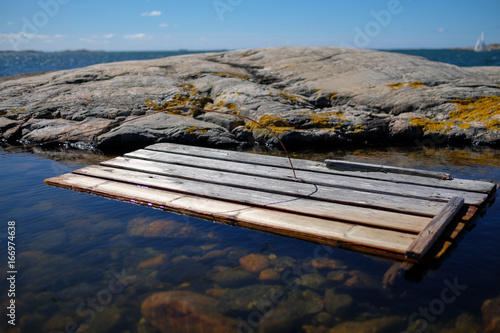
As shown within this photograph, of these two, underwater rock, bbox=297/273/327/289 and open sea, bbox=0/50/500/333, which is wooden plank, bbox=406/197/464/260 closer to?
open sea, bbox=0/50/500/333

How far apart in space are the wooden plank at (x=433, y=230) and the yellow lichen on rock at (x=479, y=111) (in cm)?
637

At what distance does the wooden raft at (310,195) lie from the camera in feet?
13.4

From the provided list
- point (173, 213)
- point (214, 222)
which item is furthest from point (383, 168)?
point (173, 213)

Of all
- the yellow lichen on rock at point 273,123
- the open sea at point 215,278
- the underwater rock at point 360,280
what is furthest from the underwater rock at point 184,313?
the yellow lichen on rock at point 273,123

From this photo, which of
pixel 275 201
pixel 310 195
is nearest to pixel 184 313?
pixel 275 201

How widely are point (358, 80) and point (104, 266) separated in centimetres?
1039

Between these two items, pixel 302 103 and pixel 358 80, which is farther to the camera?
pixel 358 80

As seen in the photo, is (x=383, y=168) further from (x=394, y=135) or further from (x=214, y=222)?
(x=394, y=135)

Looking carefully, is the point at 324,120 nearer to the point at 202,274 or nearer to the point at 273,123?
the point at 273,123

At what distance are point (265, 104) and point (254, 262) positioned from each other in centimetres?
709

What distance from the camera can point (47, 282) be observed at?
12.3 feet

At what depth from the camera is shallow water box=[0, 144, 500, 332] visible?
3189 millimetres

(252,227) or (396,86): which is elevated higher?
(396,86)

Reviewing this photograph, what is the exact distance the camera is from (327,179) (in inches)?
225
